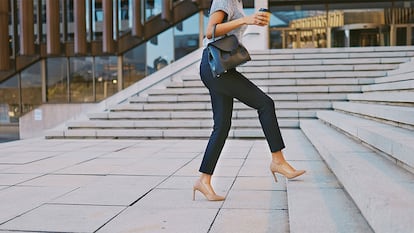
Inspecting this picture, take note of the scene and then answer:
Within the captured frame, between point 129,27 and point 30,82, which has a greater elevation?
point 129,27

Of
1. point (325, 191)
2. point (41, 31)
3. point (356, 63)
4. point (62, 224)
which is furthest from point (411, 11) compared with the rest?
point (62, 224)

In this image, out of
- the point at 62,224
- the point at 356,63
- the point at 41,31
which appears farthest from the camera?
the point at 41,31

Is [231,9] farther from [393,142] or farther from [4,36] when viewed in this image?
[4,36]

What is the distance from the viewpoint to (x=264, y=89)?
10.8 meters

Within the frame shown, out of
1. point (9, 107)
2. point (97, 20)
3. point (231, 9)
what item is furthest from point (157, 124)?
point (9, 107)

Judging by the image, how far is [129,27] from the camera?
68.7ft

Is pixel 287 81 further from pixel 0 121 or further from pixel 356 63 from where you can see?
pixel 0 121

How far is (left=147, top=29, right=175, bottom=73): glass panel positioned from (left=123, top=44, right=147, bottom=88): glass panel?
0.96 ft

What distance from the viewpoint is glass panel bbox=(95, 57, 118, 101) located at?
21750 mm

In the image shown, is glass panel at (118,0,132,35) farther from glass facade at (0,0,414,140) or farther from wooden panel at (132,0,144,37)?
wooden panel at (132,0,144,37)

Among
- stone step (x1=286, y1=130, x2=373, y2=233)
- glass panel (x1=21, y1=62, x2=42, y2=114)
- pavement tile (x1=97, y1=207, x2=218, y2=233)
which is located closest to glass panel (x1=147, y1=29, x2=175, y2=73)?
glass panel (x1=21, y1=62, x2=42, y2=114)

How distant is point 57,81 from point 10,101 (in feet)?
9.03

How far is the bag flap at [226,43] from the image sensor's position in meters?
3.17

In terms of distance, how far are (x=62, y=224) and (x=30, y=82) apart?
21.1 m
